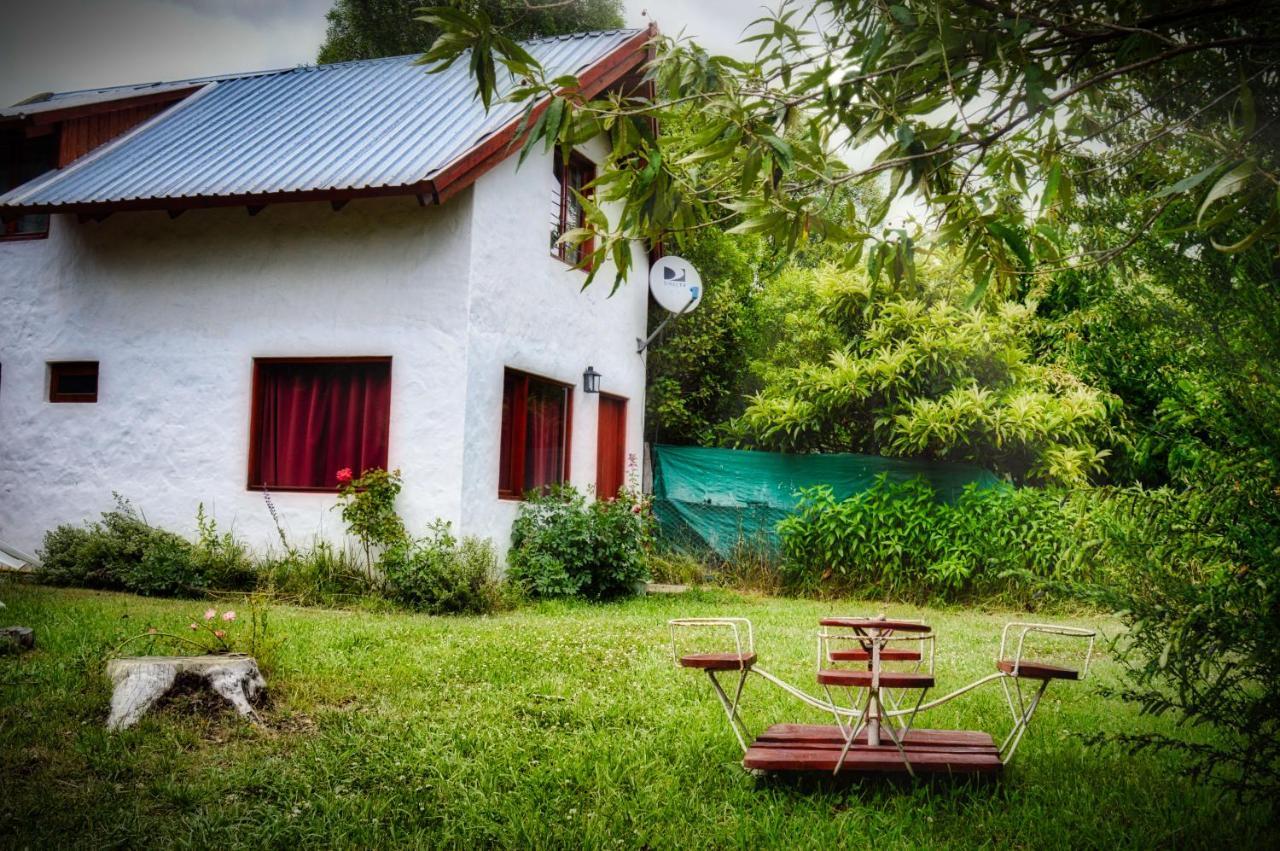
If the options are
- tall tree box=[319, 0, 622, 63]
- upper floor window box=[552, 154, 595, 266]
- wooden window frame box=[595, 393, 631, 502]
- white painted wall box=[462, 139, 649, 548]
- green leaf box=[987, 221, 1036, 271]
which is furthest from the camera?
tall tree box=[319, 0, 622, 63]

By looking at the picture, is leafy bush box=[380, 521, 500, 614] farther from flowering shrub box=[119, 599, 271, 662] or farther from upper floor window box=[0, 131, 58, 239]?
upper floor window box=[0, 131, 58, 239]

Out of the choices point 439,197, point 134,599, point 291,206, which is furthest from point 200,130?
point 134,599

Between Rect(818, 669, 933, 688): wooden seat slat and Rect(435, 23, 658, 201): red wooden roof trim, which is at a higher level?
Rect(435, 23, 658, 201): red wooden roof trim

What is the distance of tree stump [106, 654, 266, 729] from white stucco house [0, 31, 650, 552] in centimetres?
437

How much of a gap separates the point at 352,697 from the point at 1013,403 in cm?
831

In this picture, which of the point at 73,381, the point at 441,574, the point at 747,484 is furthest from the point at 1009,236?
the point at 73,381

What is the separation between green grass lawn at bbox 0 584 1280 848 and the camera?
373cm

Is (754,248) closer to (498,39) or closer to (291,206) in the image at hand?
(291,206)

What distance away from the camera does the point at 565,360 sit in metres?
11.4

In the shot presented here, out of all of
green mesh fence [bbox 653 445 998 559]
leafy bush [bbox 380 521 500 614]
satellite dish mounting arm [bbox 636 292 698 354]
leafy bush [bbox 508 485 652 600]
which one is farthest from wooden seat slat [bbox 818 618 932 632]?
satellite dish mounting arm [bbox 636 292 698 354]

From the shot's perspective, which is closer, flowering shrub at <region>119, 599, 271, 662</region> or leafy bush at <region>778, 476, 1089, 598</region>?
flowering shrub at <region>119, 599, 271, 662</region>

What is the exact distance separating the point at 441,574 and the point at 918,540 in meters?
5.43

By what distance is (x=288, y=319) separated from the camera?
32.6 ft

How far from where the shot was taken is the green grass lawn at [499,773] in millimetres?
3732
